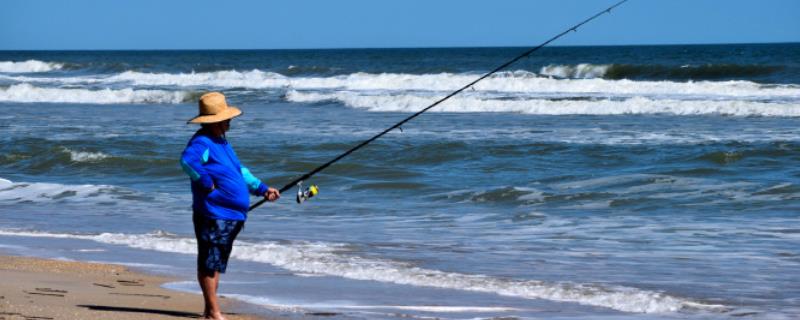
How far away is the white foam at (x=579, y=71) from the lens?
128 feet

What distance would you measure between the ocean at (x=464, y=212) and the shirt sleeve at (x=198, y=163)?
849 millimetres

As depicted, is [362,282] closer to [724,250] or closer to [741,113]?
[724,250]

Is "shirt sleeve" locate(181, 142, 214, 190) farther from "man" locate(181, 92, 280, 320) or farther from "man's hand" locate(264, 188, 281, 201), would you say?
"man's hand" locate(264, 188, 281, 201)

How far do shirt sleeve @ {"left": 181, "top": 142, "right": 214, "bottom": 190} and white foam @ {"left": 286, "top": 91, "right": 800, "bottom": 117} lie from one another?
58.1ft

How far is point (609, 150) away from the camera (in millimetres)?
14133

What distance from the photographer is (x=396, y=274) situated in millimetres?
6508

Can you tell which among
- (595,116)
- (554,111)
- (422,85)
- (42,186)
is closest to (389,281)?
(42,186)

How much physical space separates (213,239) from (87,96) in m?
29.2

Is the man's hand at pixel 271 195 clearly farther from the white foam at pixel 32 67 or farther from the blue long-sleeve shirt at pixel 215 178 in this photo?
the white foam at pixel 32 67

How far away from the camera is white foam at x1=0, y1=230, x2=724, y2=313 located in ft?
18.8

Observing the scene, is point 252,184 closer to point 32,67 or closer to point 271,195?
point 271,195

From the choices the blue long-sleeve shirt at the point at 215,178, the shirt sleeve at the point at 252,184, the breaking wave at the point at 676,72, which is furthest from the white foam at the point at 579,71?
the blue long-sleeve shirt at the point at 215,178

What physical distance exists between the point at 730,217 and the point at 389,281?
354 centimetres

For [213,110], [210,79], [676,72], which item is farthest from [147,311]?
[210,79]
